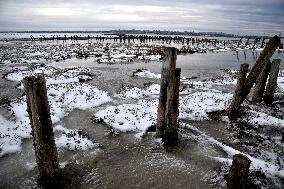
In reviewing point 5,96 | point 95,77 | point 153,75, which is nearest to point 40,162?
point 5,96

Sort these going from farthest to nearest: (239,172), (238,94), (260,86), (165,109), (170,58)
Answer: (260,86) → (238,94) → (165,109) → (170,58) → (239,172)

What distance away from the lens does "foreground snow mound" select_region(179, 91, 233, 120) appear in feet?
42.9

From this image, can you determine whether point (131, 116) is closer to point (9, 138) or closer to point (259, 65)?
point (9, 138)

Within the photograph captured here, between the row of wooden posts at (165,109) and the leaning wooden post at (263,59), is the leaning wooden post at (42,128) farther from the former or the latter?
the leaning wooden post at (263,59)

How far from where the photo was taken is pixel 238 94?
12.0 metres

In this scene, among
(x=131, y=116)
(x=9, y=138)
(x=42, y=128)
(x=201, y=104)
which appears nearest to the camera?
(x=42, y=128)

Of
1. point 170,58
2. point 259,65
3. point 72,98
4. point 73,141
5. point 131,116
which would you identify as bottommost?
point 73,141

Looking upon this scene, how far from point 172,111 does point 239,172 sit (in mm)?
3190

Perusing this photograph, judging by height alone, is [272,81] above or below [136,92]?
above

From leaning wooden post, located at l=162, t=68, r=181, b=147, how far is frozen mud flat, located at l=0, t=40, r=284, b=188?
388mm

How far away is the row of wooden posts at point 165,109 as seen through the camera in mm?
6660

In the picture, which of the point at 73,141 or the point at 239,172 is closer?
the point at 239,172

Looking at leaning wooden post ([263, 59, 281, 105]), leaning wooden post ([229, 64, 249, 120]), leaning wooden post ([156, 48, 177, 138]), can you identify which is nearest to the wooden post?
leaning wooden post ([263, 59, 281, 105])

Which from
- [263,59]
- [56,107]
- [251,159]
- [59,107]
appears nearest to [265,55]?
[263,59]
